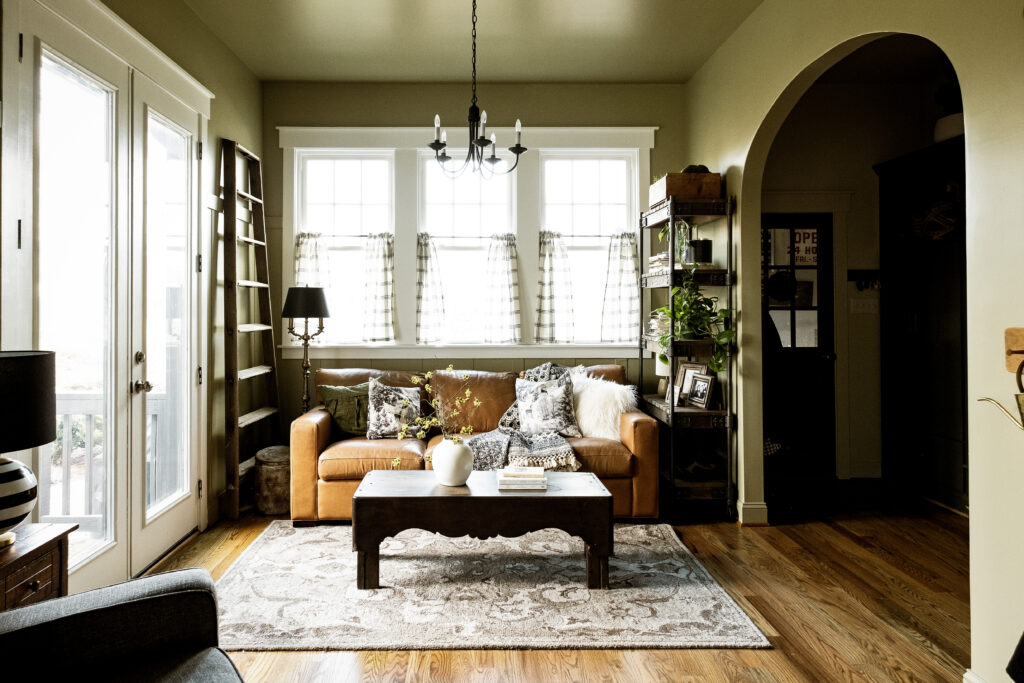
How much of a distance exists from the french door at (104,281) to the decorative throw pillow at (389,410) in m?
1.10

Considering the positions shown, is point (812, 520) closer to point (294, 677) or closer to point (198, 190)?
point (294, 677)

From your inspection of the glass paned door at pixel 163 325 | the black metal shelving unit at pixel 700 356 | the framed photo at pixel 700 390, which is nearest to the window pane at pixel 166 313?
the glass paned door at pixel 163 325

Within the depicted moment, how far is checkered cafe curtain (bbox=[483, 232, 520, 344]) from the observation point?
5.34 m

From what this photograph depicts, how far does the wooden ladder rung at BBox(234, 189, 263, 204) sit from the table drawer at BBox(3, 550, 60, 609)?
2.95 meters

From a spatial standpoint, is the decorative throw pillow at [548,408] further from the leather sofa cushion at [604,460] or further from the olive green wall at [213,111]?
the olive green wall at [213,111]

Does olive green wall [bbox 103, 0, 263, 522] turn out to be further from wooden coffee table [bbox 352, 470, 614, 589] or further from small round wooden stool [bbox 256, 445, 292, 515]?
wooden coffee table [bbox 352, 470, 614, 589]

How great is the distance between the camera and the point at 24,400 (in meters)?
1.76

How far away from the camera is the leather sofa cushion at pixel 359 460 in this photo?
4164 millimetres

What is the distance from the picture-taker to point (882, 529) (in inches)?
163

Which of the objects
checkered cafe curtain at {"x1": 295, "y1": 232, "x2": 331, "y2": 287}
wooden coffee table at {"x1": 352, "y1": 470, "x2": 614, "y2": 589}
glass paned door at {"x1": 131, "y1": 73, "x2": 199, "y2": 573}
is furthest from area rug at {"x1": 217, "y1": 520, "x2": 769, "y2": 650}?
checkered cafe curtain at {"x1": 295, "y1": 232, "x2": 331, "y2": 287}

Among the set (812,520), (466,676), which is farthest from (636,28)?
(466,676)

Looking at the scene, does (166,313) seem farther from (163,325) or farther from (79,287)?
(79,287)

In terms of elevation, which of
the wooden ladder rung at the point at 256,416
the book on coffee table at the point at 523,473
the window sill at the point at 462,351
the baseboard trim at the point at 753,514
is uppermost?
the window sill at the point at 462,351

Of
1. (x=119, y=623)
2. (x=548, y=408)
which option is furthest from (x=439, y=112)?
(x=119, y=623)
